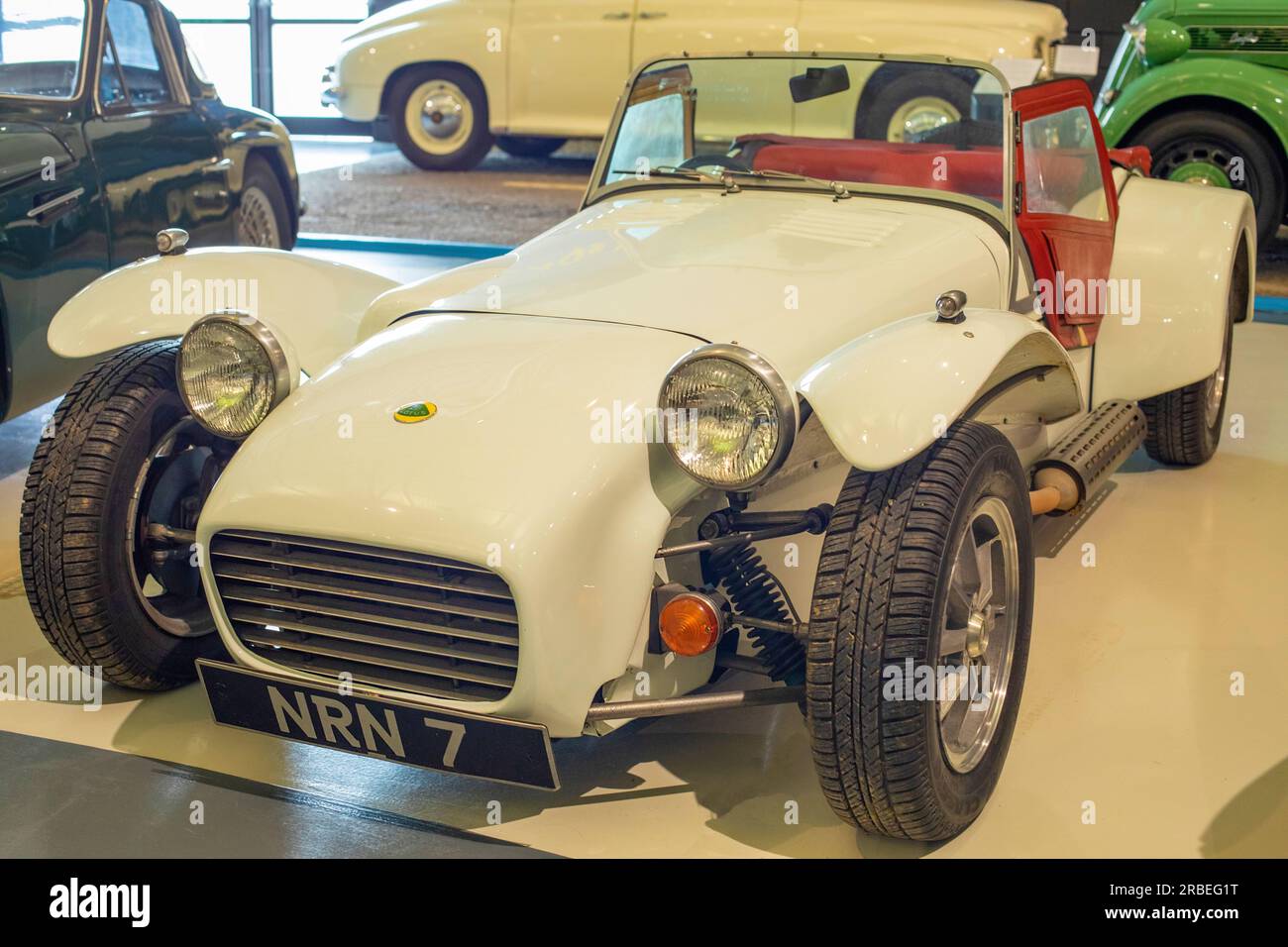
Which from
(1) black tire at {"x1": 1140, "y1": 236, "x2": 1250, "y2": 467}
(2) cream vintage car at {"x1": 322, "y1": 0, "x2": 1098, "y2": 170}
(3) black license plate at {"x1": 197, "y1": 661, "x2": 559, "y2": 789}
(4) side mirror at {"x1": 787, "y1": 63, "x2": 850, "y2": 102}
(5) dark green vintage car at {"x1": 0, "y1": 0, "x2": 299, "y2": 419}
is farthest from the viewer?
(2) cream vintage car at {"x1": 322, "y1": 0, "x2": 1098, "y2": 170}

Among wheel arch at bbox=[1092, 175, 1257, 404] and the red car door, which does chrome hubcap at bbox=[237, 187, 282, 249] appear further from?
wheel arch at bbox=[1092, 175, 1257, 404]

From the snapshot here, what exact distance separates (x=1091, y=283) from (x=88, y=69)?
133 inches

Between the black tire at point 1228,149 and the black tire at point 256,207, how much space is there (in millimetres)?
4463

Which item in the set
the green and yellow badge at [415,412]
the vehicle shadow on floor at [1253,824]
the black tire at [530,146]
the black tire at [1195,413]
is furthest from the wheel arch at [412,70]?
the vehicle shadow on floor at [1253,824]

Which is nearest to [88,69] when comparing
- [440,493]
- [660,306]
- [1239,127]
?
[660,306]

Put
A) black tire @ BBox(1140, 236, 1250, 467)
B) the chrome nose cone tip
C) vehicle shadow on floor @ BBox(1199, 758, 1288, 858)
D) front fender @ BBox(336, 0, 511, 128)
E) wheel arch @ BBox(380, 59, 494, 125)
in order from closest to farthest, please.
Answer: vehicle shadow on floor @ BBox(1199, 758, 1288, 858), the chrome nose cone tip, black tire @ BBox(1140, 236, 1250, 467), front fender @ BBox(336, 0, 511, 128), wheel arch @ BBox(380, 59, 494, 125)

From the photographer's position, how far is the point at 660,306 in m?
2.89

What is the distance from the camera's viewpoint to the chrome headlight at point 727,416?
233 cm

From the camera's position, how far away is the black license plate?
89.7 inches

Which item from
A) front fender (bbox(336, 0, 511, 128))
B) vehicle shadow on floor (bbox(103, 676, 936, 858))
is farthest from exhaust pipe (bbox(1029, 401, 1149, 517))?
front fender (bbox(336, 0, 511, 128))

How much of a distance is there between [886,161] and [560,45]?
642cm

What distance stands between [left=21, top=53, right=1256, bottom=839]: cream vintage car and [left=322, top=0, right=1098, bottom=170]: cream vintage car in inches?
226

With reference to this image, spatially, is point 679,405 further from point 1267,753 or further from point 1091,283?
point 1091,283

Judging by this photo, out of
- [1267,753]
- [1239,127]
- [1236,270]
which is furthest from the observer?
[1239,127]
